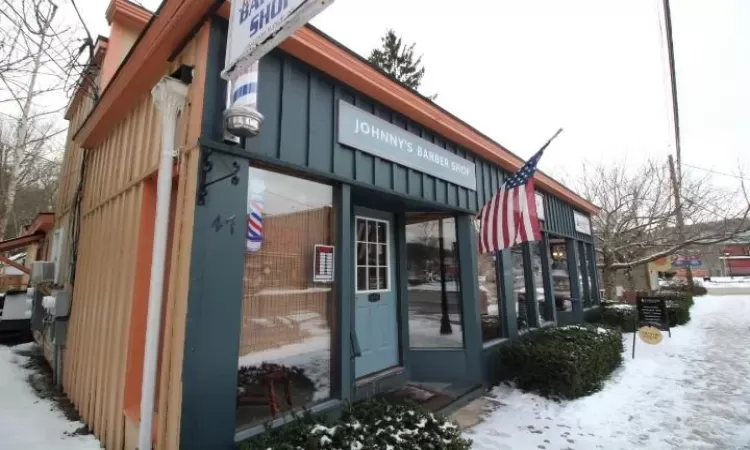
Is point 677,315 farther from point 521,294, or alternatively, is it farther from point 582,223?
point 521,294

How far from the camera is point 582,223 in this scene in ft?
33.1

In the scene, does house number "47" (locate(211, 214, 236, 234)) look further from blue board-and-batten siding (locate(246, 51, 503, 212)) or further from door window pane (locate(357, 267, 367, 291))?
door window pane (locate(357, 267, 367, 291))

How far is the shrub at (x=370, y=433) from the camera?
2.32 metres

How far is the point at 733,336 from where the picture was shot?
8.59 metres

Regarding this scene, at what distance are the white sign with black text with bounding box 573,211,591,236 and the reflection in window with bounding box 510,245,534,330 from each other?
12.6 ft

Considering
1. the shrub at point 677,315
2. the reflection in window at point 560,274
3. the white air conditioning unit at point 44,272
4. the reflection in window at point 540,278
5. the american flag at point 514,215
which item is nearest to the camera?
the american flag at point 514,215

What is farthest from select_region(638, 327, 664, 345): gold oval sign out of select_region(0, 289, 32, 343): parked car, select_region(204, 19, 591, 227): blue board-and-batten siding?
select_region(0, 289, 32, 343): parked car

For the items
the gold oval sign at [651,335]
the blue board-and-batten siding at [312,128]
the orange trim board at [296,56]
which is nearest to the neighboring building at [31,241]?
the orange trim board at [296,56]

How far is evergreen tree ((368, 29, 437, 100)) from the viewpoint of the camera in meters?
17.4

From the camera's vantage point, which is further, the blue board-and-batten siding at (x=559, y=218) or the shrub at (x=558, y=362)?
the blue board-and-batten siding at (x=559, y=218)

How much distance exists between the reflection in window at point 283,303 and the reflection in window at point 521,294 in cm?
434

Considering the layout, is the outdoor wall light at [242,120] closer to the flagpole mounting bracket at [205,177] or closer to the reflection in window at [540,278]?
the flagpole mounting bracket at [205,177]

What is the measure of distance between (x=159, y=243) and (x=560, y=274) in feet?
28.9

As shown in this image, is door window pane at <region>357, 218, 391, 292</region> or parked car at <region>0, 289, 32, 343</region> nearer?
door window pane at <region>357, 218, 391, 292</region>
